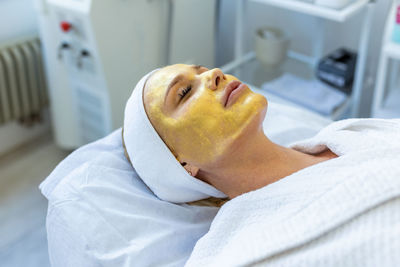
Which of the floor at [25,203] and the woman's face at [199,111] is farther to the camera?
the floor at [25,203]

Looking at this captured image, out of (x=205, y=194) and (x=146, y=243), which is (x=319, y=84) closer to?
(x=205, y=194)

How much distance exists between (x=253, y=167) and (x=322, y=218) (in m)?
0.27

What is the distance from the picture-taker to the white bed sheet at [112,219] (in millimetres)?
1170

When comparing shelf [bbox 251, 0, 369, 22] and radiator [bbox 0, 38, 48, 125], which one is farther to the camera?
radiator [bbox 0, 38, 48, 125]

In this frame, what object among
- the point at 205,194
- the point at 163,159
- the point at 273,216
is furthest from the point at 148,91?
the point at 273,216

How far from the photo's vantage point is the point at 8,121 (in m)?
2.52

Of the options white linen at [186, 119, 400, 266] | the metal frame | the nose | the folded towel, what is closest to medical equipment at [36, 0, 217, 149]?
the metal frame

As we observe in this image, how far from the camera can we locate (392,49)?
1.66 metres

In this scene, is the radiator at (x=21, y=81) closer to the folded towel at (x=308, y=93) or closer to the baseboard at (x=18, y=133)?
the baseboard at (x=18, y=133)

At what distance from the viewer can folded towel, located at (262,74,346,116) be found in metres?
2.02

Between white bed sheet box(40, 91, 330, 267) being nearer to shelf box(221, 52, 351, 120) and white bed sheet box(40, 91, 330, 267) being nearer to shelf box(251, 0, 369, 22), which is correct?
shelf box(251, 0, 369, 22)

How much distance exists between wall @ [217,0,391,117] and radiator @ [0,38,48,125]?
1.00m

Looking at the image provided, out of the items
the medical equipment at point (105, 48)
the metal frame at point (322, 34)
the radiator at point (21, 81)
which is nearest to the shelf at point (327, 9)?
the metal frame at point (322, 34)

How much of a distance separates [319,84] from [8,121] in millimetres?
1627
